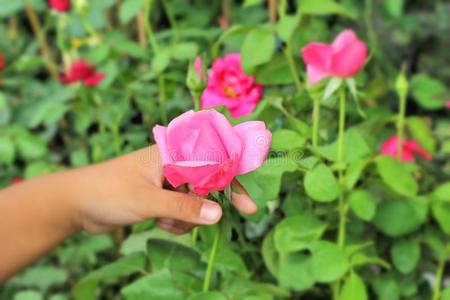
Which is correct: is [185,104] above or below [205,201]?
below

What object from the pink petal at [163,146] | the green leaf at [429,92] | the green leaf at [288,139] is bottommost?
the green leaf at [429,92]

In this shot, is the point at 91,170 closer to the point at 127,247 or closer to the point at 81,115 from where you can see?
the point at 127,247

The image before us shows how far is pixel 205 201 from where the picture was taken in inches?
24.2

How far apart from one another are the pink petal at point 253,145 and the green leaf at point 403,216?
47 centimetres

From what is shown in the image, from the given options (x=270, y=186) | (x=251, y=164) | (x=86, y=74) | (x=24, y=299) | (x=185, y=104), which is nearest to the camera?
(x=251, y=164)

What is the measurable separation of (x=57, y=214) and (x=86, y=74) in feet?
1.94

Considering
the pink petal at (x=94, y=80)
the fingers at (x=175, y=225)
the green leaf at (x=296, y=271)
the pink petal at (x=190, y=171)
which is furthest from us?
the pink petal at (x=94, y=80)

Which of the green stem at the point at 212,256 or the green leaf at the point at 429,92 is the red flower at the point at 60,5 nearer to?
the green leaf at the point at 429,92

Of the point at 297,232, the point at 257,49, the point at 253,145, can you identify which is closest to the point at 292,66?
the point at 257,49

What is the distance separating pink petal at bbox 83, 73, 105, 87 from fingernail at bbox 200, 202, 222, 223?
748 mm

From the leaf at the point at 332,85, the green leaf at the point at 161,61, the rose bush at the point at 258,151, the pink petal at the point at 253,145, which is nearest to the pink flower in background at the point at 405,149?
the rose bush at the point at 258,151

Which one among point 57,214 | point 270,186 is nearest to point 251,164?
point 270,186

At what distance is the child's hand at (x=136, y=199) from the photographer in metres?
0.62

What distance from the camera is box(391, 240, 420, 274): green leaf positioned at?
1.01 m
